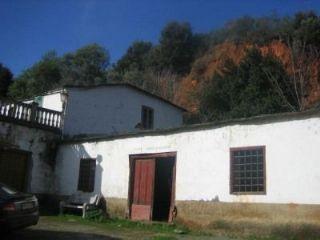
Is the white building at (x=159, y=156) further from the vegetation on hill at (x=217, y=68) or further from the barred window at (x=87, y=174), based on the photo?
the vegetation on hill at (x=217, y=68)

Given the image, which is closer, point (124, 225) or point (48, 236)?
point (48, 236)

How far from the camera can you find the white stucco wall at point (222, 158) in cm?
1204

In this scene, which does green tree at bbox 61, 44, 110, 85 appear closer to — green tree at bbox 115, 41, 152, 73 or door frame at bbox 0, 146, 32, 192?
green tree at bbox 115, 41, 152, 73

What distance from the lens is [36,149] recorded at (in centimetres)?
1988

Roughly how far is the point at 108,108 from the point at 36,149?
518cm

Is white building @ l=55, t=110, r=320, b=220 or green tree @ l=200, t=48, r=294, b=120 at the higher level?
green tree @ l=200, t=48, r=294, b=120

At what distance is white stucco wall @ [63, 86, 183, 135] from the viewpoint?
71.6 feet

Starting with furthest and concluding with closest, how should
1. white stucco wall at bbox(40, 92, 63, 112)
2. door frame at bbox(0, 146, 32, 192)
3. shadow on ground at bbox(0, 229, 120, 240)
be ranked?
white stucco wall at bbox(40, 92, 63, 112)
door frame at bbox(0, 146, 32, 192)
shadow on ground at bbox(0, 229, 120, 240)

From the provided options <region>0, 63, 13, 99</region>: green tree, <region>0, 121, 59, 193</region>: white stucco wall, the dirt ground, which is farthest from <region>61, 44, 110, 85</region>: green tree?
the dirt ground

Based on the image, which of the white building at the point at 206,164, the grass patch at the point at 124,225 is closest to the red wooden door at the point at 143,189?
the white building at the point at 206,164

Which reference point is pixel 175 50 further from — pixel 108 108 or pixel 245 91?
pixel 108 108

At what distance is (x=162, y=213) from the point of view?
1736 centimetres

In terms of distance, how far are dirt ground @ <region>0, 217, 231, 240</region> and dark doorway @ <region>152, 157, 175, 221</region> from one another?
355 centimetres

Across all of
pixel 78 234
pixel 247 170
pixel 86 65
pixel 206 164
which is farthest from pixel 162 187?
pixel 86 65
